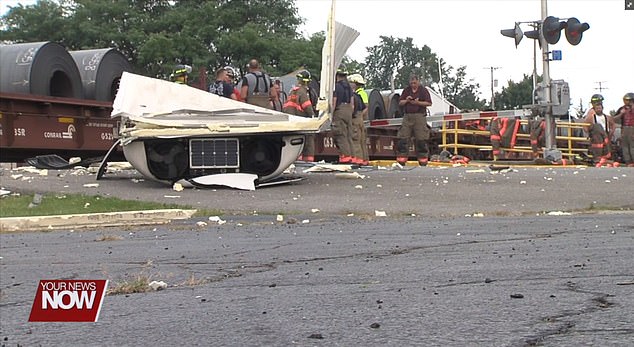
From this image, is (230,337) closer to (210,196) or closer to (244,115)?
(210,196)

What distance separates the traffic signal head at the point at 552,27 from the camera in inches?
673

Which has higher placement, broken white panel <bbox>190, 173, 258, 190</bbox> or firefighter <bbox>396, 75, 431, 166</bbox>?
firefighter <bbox>396, 75, 431, 166</bbox>

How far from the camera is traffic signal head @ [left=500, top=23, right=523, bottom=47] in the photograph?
17.5 m

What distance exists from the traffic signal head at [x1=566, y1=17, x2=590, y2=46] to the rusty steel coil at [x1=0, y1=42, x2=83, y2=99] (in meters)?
9.68

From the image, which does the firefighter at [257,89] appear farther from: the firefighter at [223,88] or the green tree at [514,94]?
the green tree at [514,94]

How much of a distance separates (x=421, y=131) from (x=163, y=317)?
1297 centimetres

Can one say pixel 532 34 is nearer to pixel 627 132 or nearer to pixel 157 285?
pixel 627 132

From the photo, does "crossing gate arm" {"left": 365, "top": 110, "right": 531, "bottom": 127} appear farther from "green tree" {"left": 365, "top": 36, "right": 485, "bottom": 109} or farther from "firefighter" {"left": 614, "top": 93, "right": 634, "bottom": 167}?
"green tree" {"left": 365, "top": 36, "right": 485, "bottom": 109}

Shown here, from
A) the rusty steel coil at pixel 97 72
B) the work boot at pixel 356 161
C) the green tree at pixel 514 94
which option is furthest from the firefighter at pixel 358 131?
the green tree at pixel 514 94

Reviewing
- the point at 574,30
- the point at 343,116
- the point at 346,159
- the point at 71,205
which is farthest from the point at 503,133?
the point at 71,205

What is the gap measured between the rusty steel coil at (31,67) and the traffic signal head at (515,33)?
8709 mm

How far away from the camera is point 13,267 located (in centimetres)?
598

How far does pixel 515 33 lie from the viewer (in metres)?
17.6

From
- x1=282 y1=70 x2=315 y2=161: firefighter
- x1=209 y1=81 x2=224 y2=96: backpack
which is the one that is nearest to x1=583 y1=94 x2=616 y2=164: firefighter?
x1=282 y1=70 x2=315 y2=161: firefighter
